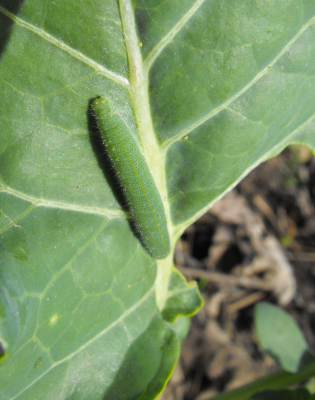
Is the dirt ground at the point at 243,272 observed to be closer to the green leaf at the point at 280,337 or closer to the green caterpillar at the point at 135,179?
the green leaf at the point at 280,337

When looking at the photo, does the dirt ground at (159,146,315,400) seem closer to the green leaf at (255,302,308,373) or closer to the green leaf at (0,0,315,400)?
the green leaf at (255,302,308,373)

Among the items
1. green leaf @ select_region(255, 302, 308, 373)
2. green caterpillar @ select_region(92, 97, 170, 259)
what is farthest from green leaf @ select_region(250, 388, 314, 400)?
green caterpillar @ select_region(92, 97, 170, 259)

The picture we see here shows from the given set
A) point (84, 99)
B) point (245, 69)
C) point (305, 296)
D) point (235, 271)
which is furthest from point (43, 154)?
point (305, 296)

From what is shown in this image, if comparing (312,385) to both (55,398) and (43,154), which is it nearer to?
(55,398)

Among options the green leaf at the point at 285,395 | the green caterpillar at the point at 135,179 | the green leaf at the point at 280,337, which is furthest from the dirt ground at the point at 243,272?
the green caterpillar at the point at 135,179

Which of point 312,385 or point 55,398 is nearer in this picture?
point 55,398

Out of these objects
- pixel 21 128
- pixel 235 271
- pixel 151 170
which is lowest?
pixel 235 271

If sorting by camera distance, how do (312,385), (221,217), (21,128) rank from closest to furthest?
1. (21,128)
2. (312,385)
3. (221,217)
